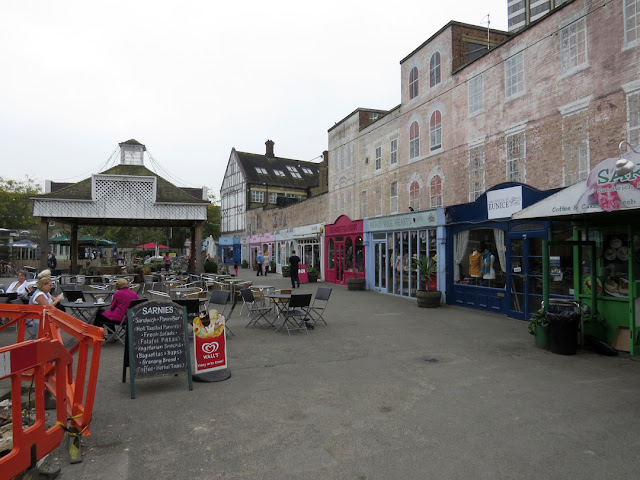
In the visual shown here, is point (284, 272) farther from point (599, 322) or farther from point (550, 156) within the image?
point (599, 322)

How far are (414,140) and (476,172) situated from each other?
3.66 metres

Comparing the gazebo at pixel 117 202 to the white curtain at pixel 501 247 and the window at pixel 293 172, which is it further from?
the window at pixel 293 172

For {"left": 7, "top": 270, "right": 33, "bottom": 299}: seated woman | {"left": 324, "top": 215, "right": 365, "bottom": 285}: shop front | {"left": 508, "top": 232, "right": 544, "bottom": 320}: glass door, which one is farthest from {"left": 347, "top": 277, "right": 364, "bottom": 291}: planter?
{"left": 7, "top": 270, "right": 33, "bottom": 299}: seated woman

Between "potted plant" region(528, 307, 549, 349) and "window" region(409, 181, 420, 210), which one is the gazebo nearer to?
"window" region(409, 181, 420, 210)

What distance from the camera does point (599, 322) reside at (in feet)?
24.3

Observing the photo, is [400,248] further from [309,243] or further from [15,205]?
[15,205]

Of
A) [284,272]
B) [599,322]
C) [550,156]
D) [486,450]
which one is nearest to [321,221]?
[284,272]

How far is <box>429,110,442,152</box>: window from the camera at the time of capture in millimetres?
13922

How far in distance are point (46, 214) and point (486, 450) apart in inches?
674

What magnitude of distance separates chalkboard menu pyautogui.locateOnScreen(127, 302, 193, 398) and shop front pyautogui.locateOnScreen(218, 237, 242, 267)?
3522cm

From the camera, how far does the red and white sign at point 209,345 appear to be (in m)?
5.64

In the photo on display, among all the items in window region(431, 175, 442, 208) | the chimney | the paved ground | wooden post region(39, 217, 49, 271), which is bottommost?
the paved ground

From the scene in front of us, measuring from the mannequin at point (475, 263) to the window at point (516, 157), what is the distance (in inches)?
89.5

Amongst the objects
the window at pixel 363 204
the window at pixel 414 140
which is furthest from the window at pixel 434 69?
the window at pixel 363 204
